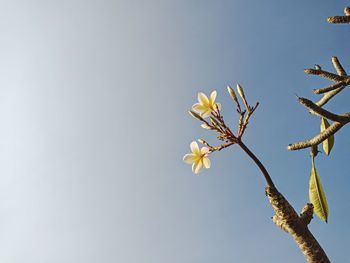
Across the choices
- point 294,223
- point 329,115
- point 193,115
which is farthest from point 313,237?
point 193,115

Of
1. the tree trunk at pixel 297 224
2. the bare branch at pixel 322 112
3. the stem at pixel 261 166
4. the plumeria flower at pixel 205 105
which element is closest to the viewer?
the tree trunk at pixel 297 224

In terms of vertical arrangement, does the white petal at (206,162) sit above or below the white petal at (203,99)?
below

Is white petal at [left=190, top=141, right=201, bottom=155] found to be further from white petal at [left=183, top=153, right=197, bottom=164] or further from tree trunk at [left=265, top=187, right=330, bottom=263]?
tree trunk at [left=265, top=187, right=330, bottom=263]

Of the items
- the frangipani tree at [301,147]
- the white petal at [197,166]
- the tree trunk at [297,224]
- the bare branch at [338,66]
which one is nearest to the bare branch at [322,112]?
the frangipani tree at [301,147]

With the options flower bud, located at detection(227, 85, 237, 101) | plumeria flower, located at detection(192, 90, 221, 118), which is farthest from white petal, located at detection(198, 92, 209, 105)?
flower bud, located at detection(227, 85, 237, 101)

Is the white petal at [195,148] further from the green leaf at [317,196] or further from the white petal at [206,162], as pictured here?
the green leaf at [317,196]
